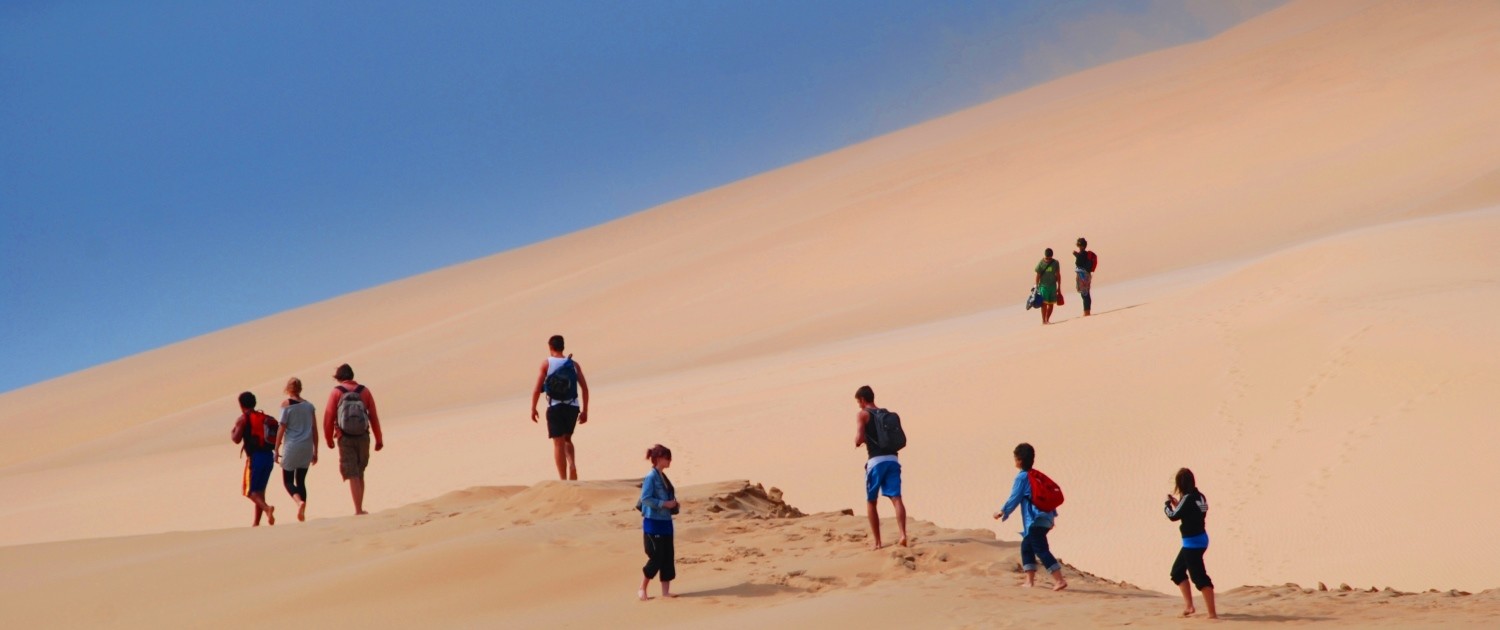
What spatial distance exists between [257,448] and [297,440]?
363 millimetres

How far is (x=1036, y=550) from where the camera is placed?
28.1ft

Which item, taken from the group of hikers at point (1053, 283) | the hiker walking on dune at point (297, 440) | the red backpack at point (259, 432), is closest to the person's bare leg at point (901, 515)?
the hiker walking on dune at point (297, 440)

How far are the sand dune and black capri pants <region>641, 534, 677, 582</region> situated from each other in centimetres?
21

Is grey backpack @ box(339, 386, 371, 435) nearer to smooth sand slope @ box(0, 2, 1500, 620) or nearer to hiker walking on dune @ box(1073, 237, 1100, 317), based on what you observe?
smooth sand slope @ box(0, 2, 1500, 620)

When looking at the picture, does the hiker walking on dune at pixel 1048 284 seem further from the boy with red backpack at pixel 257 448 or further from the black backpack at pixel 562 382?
the boy with red backpack at pixel 257 448

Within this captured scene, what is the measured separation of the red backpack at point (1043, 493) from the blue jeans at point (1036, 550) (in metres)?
0.12

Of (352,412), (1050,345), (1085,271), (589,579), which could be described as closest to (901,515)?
(589,579)

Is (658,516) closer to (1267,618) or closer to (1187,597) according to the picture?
(1187,597)

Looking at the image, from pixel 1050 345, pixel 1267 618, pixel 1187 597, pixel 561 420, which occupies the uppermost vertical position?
pixel 1050 345

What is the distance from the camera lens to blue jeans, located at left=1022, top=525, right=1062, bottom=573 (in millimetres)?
8562

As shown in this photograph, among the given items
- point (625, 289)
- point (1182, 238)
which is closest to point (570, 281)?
point (625, 289)

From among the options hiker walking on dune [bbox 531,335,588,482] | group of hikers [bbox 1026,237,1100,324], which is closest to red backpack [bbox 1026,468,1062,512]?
hiker walking on dune [bbox 531,335,588,482]

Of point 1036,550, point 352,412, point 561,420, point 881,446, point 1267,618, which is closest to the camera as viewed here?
point 1267,618

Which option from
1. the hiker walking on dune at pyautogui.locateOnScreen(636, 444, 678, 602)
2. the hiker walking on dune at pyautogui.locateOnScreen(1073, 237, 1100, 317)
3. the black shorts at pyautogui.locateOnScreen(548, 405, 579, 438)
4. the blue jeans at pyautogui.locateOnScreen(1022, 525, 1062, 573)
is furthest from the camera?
the hiker walking on dune at pyautogui.locateOnScreen(1073, 237, 1100, 317)
